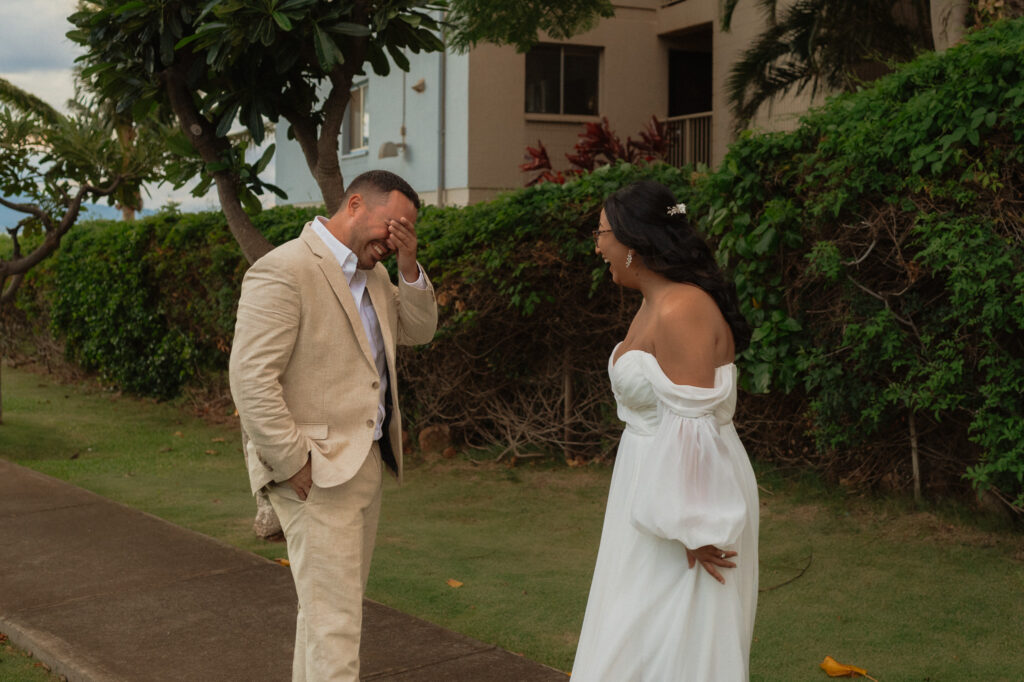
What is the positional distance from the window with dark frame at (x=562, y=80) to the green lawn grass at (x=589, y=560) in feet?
40.7

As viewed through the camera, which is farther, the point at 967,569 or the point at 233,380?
the point at 967,569

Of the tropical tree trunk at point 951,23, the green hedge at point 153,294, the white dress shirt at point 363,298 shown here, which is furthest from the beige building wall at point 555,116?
the white dress shirt at point 363,298

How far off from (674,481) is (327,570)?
1.24 metres

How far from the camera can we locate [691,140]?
2097cm

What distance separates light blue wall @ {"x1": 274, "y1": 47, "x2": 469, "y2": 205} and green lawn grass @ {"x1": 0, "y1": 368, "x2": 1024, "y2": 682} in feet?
37.7

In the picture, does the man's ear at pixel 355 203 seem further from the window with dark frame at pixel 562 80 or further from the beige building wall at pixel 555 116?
the window with dark frame at pixel 562 80

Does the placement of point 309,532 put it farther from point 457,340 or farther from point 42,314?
point 42,314

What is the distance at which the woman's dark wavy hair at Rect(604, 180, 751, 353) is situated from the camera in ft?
10.4

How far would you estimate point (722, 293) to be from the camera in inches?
125

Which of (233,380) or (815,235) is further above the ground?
(815,235)

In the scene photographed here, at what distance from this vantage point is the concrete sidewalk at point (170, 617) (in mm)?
4484

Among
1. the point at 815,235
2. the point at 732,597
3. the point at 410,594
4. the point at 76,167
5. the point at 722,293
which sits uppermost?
the point at 76,167

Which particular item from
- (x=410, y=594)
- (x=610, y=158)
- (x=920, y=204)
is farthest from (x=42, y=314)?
(x=920, y=204)

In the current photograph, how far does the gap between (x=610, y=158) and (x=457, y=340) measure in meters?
4.66
